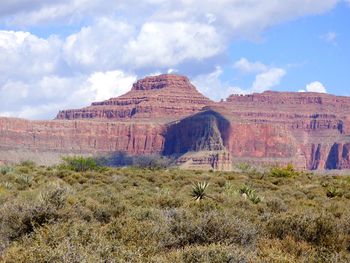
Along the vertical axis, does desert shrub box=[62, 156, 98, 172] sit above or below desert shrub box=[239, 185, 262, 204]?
above

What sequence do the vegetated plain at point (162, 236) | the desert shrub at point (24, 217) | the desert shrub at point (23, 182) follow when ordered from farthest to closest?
the desert shrub at point (23, 182) → the desert shrub at point (24, 217) → the vegetated plain at point (162, 236)

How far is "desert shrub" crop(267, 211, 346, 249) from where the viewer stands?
A: 492 inches

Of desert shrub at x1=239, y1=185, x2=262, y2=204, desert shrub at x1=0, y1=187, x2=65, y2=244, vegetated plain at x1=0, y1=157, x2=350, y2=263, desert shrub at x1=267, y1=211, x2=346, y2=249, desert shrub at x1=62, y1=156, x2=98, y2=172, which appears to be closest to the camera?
vegetated plain at x1=0, y1=157, x2=350, y2=263

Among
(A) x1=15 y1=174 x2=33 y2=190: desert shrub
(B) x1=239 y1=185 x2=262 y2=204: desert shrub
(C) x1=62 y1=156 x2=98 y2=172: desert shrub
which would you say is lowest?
(A) x1=15 y1=174 x2=33 y2=190: desert shrub

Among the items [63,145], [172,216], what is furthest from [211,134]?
[172,216]

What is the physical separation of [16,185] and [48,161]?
468ft

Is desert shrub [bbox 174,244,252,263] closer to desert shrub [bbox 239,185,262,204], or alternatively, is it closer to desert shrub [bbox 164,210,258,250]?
desert shrub [bbox 164,210,258,250]

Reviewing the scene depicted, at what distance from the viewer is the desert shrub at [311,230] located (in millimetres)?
12495

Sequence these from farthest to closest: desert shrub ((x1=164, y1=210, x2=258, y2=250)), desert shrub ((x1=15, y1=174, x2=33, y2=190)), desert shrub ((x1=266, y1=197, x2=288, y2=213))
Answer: desert shrub ((x1=15, y1=174, x2=33, y2=190))
desert shrub ((x1=266, y1=197, x2=288, y2=213))
desert shrub ((x1=164, y1=210, x2=258, y2=250))

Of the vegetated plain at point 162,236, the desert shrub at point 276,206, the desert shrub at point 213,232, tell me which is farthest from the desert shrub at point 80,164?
the desert shrub at point 213,232

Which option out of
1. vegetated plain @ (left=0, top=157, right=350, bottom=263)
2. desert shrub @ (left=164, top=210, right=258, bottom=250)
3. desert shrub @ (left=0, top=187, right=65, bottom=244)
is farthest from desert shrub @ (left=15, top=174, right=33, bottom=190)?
desert shrub @ (left=164, top=210, right=258, bottom=250)

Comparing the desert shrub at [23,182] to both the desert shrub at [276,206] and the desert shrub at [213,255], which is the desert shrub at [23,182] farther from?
the desert shrub at [213,255]

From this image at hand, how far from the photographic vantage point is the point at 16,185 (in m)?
31.2

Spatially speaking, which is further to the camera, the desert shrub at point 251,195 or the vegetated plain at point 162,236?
the desert shrub at point 251,195
